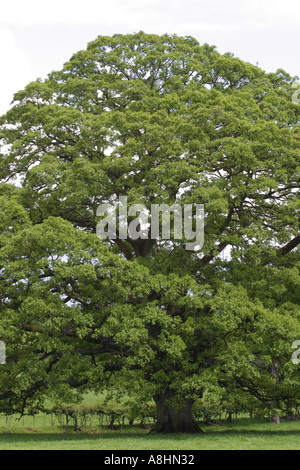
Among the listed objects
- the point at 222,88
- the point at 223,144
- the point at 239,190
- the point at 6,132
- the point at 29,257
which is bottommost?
the point at 29,257

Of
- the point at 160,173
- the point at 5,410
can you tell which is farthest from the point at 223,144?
the point at 5,410

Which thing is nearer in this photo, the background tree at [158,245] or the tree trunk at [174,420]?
the background tree at [158,245]

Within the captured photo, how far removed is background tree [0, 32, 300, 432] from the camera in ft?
53.5

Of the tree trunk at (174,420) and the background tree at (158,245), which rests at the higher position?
the background tree at (158,245)

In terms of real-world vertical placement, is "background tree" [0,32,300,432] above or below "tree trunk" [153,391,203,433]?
above

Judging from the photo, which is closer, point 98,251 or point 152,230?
point 98,251

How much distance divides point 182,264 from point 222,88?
25.8 feet

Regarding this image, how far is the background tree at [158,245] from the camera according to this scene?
16297 mm

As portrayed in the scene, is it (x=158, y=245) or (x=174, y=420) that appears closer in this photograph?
(x=174, y=420)

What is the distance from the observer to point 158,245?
21.8m

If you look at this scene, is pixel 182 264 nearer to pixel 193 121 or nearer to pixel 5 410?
pixel 193 121

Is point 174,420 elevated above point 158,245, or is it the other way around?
point 158,245

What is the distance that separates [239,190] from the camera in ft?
58.1

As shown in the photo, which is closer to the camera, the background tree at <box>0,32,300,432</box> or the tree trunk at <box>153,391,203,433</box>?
the background tree at <box>0,32,300,432</box>
